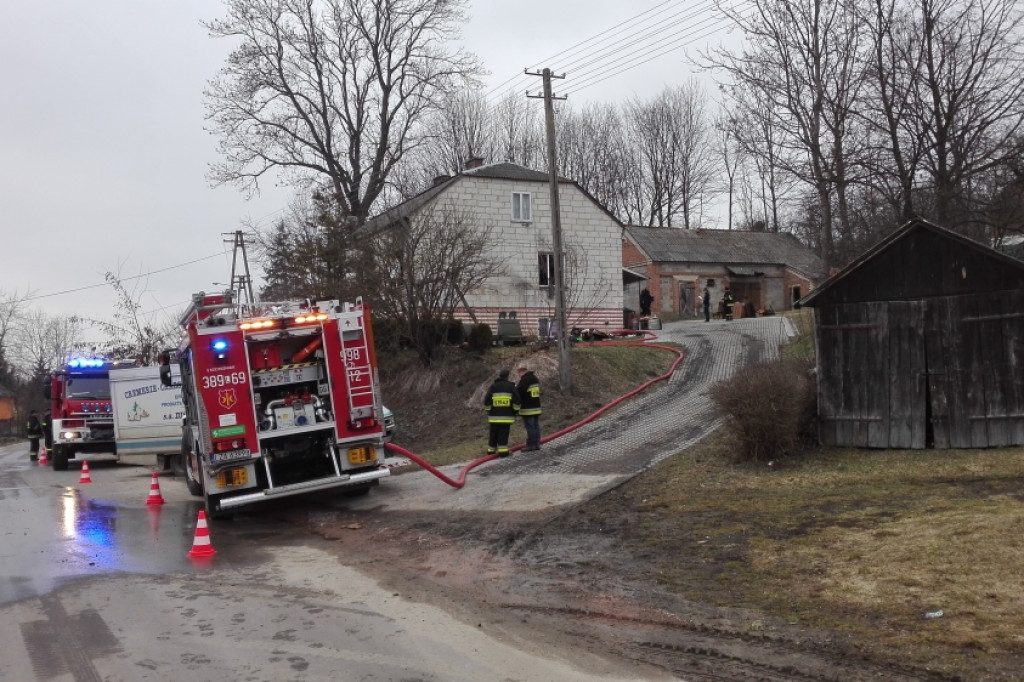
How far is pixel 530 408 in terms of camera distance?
1577 centimetres

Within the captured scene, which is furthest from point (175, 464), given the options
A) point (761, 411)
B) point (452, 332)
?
point (761, 411)

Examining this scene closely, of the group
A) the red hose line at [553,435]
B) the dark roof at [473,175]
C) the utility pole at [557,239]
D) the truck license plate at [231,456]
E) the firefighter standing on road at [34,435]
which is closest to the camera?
the truck license plate at [231,456]

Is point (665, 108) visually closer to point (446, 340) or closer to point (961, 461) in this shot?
point (446, 340)

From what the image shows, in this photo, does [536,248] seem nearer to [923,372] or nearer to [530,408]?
[530,408]

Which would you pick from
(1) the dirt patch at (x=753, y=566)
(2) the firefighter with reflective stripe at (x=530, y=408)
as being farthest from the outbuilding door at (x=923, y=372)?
(2) the firefighter with reflective stripe at (x=530, y=408)

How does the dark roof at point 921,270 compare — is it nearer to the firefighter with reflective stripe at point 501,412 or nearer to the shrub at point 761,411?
the shrub at point 761,411

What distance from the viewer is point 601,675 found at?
574cm

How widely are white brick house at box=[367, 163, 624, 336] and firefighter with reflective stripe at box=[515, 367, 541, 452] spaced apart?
1583 centimetres

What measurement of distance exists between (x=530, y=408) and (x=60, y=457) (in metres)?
16.5

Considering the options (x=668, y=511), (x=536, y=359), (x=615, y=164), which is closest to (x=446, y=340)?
(x=536, y=359)

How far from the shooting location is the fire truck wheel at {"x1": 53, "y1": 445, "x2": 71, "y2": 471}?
25.1 m

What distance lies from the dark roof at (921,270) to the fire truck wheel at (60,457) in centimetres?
2131

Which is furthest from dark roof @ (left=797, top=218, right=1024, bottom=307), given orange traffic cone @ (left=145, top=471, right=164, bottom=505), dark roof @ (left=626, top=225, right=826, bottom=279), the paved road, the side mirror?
dark roof @ (left=626, top=225, right=826, bottom=279)

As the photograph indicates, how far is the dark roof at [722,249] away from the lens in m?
47.6
